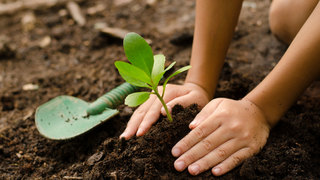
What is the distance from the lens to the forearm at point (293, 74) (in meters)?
1.14

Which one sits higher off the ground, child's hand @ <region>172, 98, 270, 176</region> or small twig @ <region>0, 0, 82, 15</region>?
child's hand @ <region>172, 98, 270, 176</region>

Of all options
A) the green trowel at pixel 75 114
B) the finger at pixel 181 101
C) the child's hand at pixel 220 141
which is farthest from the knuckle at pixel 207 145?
the green trowel at pixel 75 114

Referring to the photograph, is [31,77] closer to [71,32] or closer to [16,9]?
[71,32]

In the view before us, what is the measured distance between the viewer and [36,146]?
1477mm

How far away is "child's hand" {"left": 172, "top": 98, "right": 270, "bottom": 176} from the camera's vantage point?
1123 millimetres

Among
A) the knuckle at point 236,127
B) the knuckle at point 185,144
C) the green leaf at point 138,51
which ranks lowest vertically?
the knuckle at point 185,144

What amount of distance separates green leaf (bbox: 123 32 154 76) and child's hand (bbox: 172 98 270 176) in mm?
319

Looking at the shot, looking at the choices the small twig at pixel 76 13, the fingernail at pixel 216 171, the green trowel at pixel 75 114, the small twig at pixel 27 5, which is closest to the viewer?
the fingernail at pixel 216 171

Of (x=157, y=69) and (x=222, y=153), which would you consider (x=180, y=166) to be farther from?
(x=157, y=69)

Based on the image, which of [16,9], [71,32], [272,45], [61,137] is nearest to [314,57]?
[272,45]

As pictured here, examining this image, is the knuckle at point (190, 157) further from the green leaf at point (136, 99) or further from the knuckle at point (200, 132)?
the green leaf at point (136, 99)

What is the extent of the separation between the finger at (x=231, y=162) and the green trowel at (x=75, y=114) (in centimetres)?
54

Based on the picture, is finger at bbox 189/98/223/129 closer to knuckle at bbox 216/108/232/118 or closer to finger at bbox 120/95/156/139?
knuckle at bbox 216/108/232/118

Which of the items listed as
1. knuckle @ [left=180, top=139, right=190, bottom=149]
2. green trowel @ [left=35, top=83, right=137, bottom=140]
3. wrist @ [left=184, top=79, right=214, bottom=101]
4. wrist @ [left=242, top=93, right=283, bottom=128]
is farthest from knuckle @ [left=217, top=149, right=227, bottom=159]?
green trowel @ [left=35, top=83, right=137, bottom=140]
